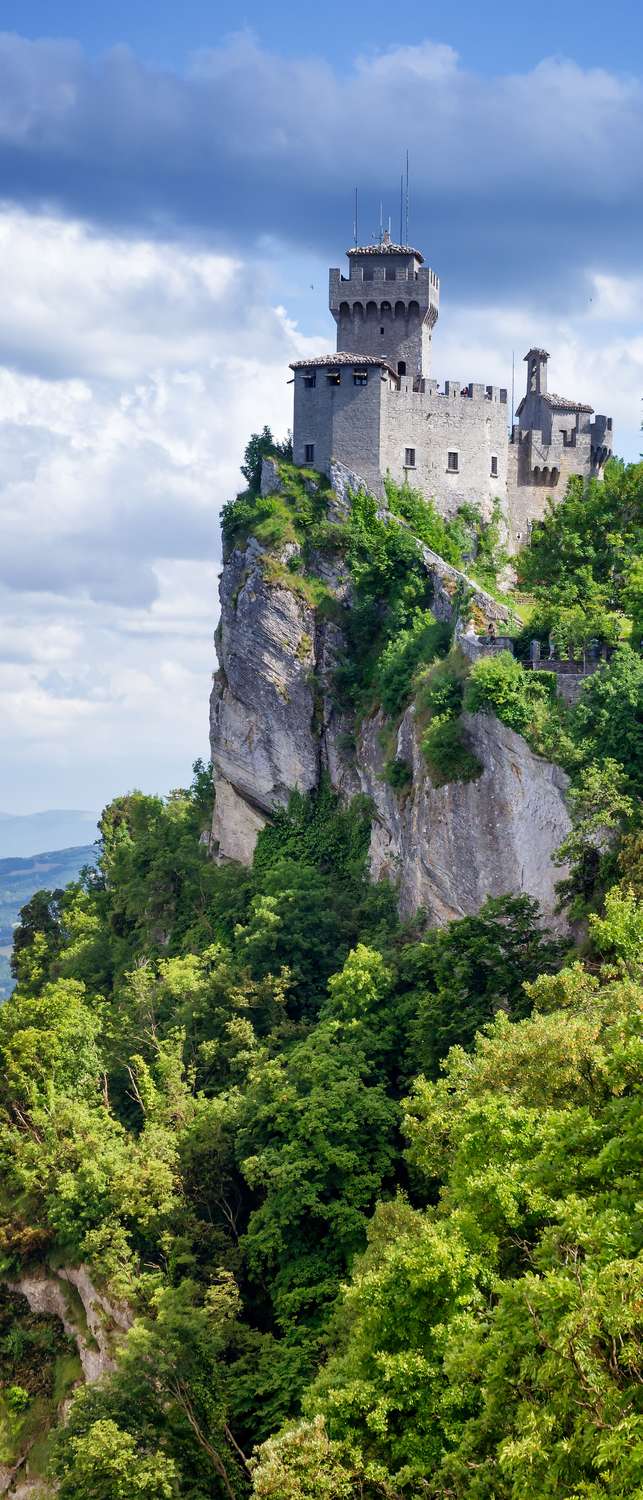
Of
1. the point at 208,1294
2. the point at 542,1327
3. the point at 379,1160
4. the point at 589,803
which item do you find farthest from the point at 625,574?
the point at 542,1327

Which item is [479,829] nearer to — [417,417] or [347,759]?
[347,759]

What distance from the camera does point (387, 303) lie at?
210 ft

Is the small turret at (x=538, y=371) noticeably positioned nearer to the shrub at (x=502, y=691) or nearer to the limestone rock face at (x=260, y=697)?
the limestone rock face at (x=260, y=697)

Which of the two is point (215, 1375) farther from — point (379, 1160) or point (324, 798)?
point (324, 798)

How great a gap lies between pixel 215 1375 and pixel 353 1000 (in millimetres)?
12056

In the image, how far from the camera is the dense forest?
21.2 metres

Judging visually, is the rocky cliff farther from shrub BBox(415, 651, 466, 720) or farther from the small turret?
the small turret

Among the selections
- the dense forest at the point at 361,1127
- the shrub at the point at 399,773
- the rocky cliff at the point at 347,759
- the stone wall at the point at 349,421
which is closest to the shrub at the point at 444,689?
the dense forest at the point at 361,1127

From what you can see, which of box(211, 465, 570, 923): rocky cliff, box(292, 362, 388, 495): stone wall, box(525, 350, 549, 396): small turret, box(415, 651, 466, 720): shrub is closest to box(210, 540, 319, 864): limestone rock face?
box(211, 465, 570, 923): rocky cliff

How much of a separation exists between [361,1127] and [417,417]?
32.4m

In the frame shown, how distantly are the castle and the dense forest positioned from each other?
2087 mm

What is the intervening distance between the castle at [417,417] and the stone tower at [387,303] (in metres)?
0.04

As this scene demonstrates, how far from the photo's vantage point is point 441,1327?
2284 cm

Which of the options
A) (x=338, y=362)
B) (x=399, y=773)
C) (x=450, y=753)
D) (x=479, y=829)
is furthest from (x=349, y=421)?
(x=479, y=829)
